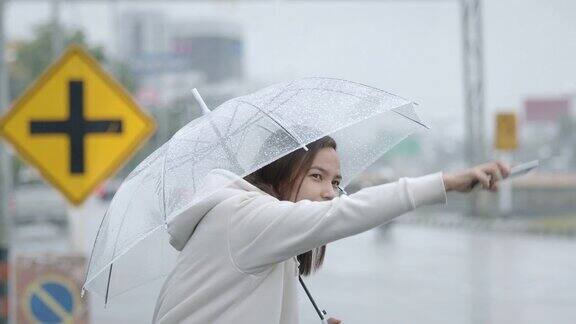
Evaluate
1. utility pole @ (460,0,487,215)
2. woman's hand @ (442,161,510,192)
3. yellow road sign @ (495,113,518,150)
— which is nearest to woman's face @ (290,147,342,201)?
woman's hand @ (442,161,510,192)

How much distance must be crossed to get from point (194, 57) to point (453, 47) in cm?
9070

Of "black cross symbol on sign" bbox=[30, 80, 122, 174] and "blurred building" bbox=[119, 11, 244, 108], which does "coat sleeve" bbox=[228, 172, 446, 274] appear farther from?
"blurred building" bbox=[119, 11, 244, 108]

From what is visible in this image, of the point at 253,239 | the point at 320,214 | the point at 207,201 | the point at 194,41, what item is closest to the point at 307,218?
the point at 320,214

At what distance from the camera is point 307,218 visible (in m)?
2.75

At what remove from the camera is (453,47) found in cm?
5134

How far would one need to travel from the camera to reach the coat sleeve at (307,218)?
2623 millimetres

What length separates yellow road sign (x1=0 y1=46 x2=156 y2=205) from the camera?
7.83 meters

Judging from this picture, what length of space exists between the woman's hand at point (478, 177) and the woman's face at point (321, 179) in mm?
468

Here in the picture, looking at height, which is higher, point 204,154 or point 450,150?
point 204,154

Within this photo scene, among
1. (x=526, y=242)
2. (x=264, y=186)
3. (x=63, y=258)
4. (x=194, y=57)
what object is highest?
(x=264, y=186)

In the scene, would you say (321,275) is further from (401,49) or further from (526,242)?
(401,49)

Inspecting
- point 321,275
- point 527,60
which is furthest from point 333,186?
point 527,60

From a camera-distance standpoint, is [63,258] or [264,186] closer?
[264,186]

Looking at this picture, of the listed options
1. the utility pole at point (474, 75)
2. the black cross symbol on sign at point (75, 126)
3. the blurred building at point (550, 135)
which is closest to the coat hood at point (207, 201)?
the black cross symbol on sign at point (75, 126)
